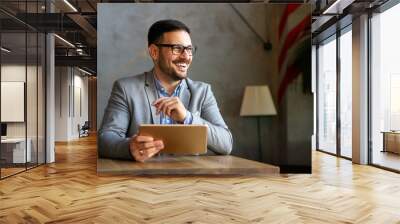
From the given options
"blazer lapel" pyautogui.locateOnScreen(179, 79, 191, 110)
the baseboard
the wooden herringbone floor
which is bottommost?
the wooden herringbone floor

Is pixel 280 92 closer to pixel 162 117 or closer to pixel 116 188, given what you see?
pixel 162 117

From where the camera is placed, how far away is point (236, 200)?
4.93 metres

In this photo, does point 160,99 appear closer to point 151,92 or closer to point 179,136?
point 151,92

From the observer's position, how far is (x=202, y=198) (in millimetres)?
5047

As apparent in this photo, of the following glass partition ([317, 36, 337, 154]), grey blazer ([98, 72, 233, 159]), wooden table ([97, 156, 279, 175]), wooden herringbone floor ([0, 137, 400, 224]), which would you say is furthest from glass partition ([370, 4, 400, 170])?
grey blazer ([98, 72, 233, 159])

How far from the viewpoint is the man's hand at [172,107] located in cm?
416

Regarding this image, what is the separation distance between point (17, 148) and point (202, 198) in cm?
416

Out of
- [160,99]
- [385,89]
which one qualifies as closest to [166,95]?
[160,99]

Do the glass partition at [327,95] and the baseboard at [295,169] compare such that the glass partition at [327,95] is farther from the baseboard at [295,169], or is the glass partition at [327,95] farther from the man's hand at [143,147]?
the man's hand at [143,147]

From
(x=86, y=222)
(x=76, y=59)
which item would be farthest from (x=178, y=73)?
(x=76, y=59)

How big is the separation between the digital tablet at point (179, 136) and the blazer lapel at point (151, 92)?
304 millimetres

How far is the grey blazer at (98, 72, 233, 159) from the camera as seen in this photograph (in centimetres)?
439

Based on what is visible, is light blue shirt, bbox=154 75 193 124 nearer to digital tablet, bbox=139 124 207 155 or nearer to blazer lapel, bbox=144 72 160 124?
blazer lapel, bbox=144 72 160 124

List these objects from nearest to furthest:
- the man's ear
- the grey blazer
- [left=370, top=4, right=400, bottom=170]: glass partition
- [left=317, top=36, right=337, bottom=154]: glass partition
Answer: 1. the grey blazer
2. the man's ear
3. [left=370, top=4, right=400, bottom=170]: glass partition
4. [left=317, top=36, right=337, bottom=154]: glass partition
